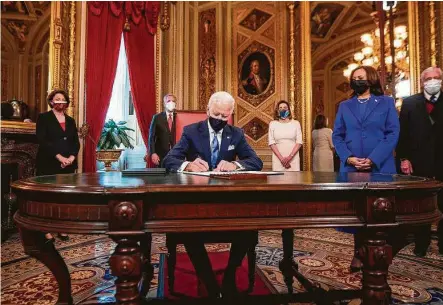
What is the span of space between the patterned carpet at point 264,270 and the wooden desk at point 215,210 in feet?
2.81

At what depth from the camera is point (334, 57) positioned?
537 inches

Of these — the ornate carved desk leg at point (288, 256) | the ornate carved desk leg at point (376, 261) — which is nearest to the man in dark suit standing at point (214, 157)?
the ornate carved desk leg at point (288, 256)

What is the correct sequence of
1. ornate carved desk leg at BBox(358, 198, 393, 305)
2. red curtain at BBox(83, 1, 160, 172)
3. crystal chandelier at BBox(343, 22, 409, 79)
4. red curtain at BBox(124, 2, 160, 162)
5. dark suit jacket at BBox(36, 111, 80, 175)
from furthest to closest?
crystal chandelier at BBox(343, 22, 409, 79), red curtain at BBox(124, 2, 160, 162), red curtain at BBox(83, 1, 160, 172), dark suit jacket at BBox(36, 111, 80, 175), ornate carved desk leg at BBox(358, 198, 393, 305)

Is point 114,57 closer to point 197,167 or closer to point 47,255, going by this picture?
point 197,167

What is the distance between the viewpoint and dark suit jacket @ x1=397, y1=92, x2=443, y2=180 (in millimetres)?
3227

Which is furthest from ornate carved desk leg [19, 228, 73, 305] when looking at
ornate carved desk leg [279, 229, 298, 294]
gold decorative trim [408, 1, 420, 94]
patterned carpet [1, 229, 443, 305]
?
gold decorative trim [408, 1, 420, 94]

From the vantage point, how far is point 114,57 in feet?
20.0

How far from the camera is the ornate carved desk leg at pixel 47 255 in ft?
5.01

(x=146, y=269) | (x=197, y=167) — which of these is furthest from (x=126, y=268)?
(x=146, y=269)

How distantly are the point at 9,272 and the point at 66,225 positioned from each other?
6.63 feet

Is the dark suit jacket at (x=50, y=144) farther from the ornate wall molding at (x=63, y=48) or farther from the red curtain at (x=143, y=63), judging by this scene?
the red curtain at (x=143, y=63)

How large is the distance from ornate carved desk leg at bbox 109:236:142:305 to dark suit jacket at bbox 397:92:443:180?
2.98m

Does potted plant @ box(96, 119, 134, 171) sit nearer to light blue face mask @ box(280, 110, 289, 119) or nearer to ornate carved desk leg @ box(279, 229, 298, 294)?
light blue face mask @ box(280, 110, 289, 119)

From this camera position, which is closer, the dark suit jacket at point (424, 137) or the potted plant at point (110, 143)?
the dark suit jacket at point (424, 137)
